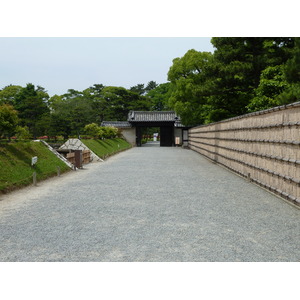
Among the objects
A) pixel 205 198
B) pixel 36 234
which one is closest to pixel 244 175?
pixel 205 198

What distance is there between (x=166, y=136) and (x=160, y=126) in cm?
160

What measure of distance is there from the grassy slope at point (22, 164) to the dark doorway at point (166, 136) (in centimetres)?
2784

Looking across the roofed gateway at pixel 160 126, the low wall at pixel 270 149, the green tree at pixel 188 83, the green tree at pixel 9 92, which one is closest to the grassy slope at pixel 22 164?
the low wall at pixel 270 149

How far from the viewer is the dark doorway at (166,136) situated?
139ft

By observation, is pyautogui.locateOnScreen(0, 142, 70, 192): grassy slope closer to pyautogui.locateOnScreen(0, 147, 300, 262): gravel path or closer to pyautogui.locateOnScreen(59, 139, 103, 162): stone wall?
pyautogui.locateOnScreen(0, 147, 300, 262): gravel path

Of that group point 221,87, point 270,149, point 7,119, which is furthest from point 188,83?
point 270,149

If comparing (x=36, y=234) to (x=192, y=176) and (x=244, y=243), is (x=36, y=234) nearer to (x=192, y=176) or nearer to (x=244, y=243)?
(x=244, y=243)

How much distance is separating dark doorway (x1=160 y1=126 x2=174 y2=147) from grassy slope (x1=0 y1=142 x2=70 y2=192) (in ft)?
91.4

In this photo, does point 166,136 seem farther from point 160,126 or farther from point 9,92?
point 9,92

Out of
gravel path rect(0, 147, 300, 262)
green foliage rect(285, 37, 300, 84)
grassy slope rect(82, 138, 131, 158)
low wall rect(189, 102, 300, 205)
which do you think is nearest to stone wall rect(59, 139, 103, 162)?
grassy slope rect(82, 138, 131, 158)

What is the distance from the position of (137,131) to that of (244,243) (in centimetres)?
3965

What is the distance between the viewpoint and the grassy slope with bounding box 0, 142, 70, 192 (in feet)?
32.4

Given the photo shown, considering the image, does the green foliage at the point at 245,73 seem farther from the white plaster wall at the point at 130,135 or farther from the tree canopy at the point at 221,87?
the white plaster wall at the point at 130,135

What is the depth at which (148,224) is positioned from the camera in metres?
5.55
